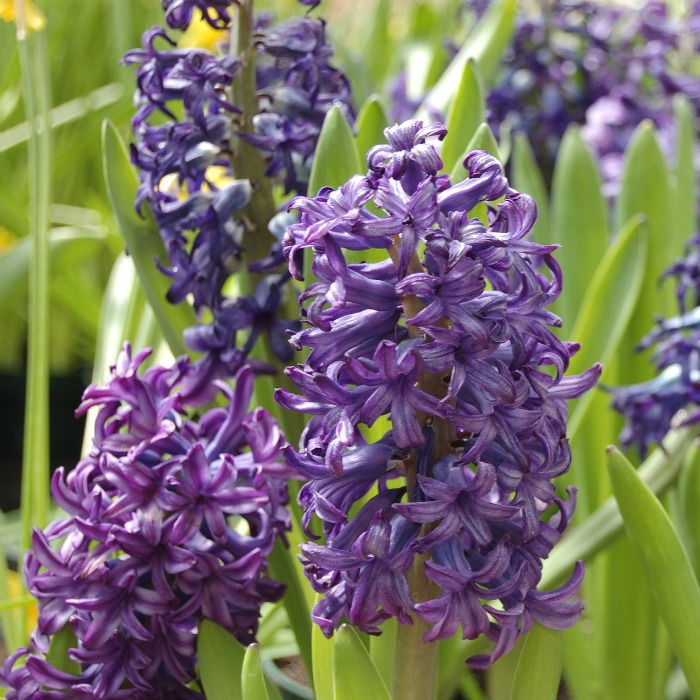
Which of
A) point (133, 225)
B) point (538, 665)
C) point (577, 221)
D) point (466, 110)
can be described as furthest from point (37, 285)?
point (577, 221)

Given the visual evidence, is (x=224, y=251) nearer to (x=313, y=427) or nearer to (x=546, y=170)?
(x=313, y=427)

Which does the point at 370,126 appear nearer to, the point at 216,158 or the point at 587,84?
the point at 216,158

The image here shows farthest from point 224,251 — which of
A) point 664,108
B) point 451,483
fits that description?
point 664,108

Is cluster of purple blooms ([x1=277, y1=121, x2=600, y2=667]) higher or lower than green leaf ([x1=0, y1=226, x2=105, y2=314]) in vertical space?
higher

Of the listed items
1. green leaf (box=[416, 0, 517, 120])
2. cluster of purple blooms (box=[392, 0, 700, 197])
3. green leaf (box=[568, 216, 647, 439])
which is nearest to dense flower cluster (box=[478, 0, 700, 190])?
cluster of purple blooms (box=[392, 0, 700, 197])

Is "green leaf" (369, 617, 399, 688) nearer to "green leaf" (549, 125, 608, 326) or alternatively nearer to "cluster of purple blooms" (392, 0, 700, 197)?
"green leaf" (549, 125, 608, 326)

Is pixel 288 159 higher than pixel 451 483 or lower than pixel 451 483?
higher

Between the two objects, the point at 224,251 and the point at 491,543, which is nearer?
the point at 491,543
